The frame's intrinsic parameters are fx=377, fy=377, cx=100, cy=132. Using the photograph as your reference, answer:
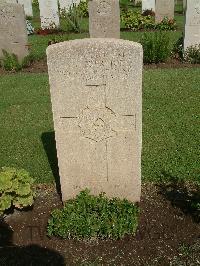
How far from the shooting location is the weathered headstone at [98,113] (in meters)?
3.67

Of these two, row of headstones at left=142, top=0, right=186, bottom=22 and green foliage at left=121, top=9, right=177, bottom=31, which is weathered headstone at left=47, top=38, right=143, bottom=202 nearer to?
green foliage at left=121, top=9, right=177, bottom=31

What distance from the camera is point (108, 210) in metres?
4.20

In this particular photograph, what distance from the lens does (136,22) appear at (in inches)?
566

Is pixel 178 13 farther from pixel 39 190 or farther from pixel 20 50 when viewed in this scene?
pixel 39 190

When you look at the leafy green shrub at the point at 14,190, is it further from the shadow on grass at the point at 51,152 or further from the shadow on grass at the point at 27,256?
the shadow on grass at the point at 51,152

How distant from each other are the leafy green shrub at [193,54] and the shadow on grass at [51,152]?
17.4 feet

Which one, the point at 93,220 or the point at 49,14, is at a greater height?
the point at 49,14

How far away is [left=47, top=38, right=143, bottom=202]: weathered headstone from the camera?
3.67 meters

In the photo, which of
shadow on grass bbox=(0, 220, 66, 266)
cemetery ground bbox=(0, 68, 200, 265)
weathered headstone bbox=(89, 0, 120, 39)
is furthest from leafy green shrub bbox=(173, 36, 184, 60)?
shadow on grass bbox=(0, 220, 66, 266)

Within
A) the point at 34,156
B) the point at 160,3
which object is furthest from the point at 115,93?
the point at 160,3

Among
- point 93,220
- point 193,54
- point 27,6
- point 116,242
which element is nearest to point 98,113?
point 93,220

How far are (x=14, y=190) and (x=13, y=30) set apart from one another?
7.25 metres

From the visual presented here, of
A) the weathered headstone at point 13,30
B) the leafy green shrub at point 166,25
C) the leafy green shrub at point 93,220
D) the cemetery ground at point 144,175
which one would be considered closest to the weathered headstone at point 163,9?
the leafy green shrub at point 166,25

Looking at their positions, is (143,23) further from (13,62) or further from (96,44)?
(96,44)
